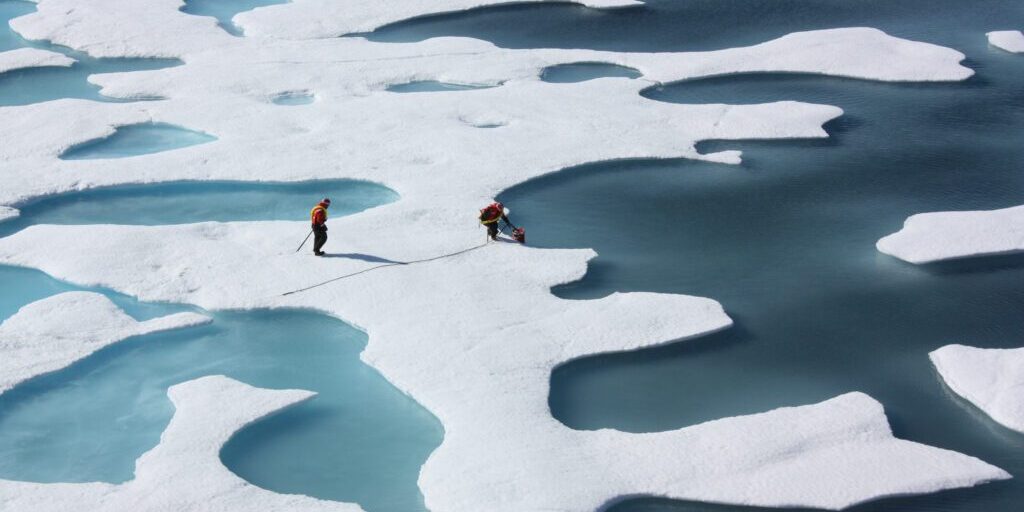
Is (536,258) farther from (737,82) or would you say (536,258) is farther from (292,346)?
(737,82)

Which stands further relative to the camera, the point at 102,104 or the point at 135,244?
the point at 102,104

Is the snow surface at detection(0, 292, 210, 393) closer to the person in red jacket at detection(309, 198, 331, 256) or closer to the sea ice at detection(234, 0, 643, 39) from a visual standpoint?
the person in red jacket at detection(309, 198, 331, 256)

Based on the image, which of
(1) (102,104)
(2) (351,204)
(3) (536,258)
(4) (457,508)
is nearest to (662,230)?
(3) (536,258)

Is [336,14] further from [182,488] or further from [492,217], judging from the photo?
[182,488]

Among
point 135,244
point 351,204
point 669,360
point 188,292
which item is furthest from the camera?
point 351,204

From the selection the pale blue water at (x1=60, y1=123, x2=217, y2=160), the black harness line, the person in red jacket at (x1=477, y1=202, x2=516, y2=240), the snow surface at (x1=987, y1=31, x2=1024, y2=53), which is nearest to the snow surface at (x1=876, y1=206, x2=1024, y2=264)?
the person in red jacket at (x1=477, y1=202, x2=516, y2=240)

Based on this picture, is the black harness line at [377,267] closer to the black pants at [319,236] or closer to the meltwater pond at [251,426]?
the meltwater pond at [251,426]

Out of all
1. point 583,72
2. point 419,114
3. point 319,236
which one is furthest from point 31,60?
point 319,236
